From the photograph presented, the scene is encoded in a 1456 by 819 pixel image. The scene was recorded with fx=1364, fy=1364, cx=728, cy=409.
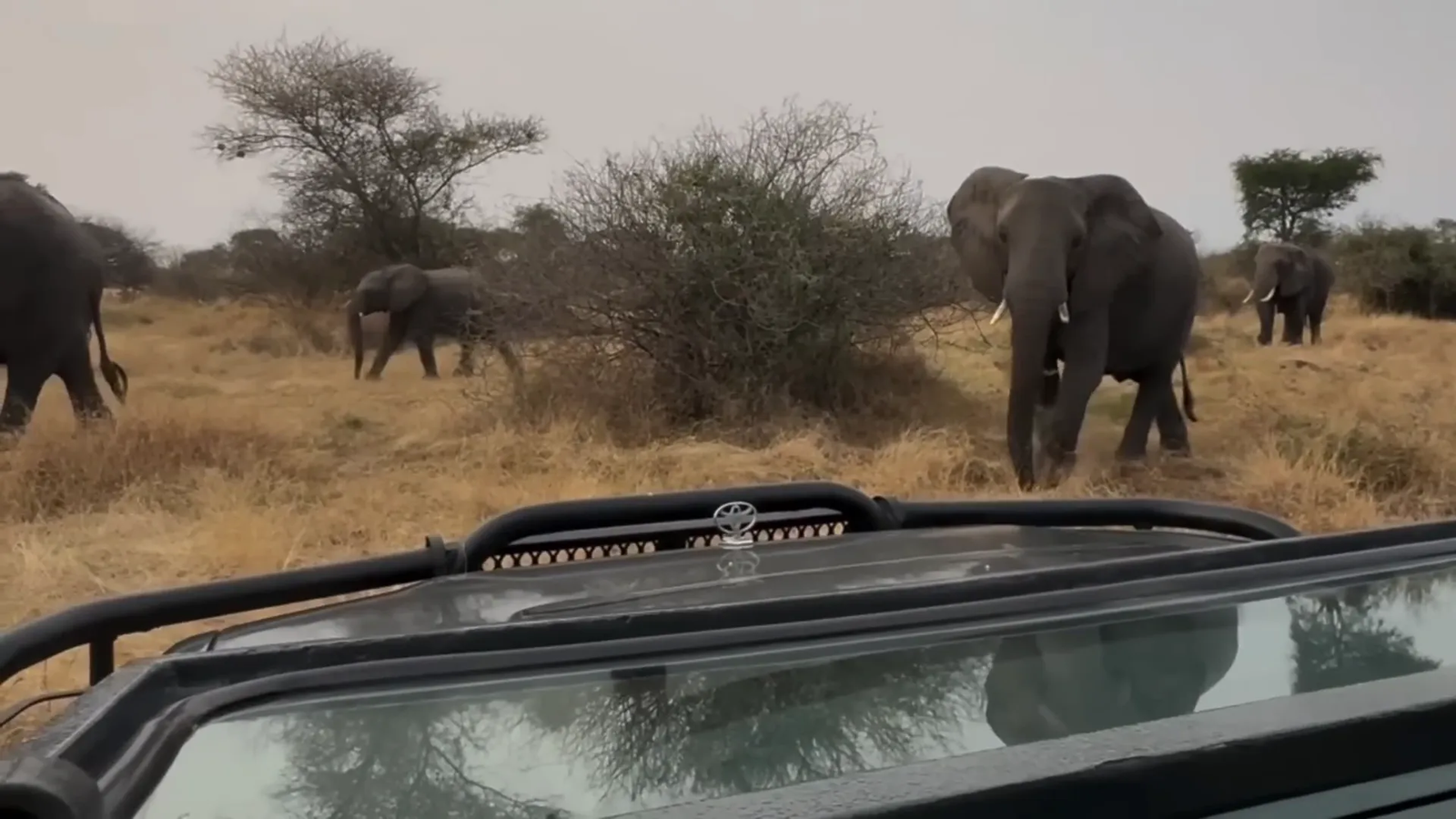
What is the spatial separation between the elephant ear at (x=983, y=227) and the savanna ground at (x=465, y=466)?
3.54 ft

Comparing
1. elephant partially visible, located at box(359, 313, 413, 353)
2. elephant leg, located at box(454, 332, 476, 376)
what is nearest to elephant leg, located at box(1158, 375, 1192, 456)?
elephant leg, located at box(454, 332, 476, 376)

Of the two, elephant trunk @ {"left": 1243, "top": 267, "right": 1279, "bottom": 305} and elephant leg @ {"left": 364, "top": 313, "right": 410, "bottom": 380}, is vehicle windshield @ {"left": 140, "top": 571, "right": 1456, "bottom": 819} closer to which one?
elephant leg @ {"left": 364, "top": 313, "right": 410, "bottom": 380}

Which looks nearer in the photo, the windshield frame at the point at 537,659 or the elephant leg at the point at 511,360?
the windshield frame at the point at 537,659

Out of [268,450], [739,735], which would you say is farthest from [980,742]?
[268,450]

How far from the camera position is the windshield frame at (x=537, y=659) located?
942 millimetres

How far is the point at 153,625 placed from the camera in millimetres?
1599

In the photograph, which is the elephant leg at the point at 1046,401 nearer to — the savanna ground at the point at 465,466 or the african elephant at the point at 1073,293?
the african elephant at the point at 1073,293

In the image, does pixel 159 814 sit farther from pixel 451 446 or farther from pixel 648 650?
pixel 451 446

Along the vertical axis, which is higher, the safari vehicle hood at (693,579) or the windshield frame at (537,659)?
the windshield frame at (537,659)

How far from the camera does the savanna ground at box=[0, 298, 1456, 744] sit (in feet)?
19.7

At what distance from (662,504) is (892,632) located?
1.03 meters

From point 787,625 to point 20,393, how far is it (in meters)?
8.92

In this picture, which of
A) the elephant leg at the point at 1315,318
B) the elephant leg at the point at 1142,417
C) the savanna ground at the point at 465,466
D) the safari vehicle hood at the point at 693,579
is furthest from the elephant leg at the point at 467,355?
the elephant leg at the point at 1315,318

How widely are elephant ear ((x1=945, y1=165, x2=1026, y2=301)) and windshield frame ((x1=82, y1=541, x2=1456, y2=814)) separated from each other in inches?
289
